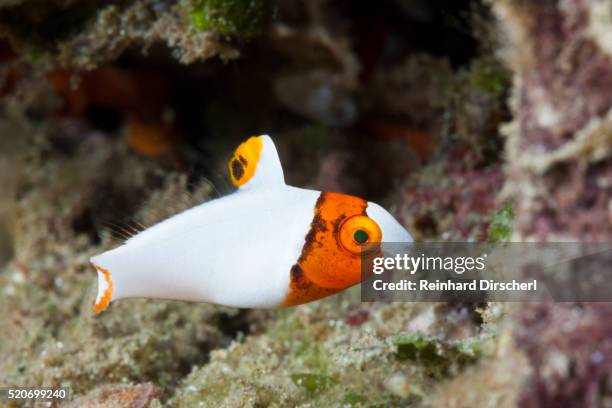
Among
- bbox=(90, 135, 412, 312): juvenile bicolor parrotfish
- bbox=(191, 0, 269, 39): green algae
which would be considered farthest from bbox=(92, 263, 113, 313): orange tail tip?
bbox=(191, 0, 269, 39): green algae

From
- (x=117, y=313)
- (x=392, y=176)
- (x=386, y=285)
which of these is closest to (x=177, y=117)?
(x=392, y=176)

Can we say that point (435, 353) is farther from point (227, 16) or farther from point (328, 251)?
point (227, 16)

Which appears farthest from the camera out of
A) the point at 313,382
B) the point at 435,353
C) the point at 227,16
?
the point at 227,16

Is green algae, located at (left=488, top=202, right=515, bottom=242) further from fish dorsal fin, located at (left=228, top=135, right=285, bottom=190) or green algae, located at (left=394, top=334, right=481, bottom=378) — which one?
fish dorsal fin, located at (left=228, top=135, right=285, bottom=190)

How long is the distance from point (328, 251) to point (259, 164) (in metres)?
→ 0.44

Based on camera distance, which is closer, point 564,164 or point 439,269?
point 564,164

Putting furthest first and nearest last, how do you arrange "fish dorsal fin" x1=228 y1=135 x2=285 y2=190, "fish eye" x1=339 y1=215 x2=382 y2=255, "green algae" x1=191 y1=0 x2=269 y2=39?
1. "green algae" x1=191 y1=0 x2=269 y2=39
2. "fish dorsal fin" x1=228 y1=135 x2=285 y2=190
3. "fish eye" x1=339 y1=215 x2=382 y2=255

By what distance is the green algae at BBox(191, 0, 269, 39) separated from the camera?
294cm

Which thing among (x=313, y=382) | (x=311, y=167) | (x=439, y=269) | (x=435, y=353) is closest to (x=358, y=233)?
(x=435, y=353)

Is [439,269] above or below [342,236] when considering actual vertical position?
above

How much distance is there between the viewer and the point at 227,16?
2965 mm

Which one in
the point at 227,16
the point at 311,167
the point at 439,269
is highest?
the point at 311,167

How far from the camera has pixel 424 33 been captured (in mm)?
5000

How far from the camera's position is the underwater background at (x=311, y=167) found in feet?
4.33
